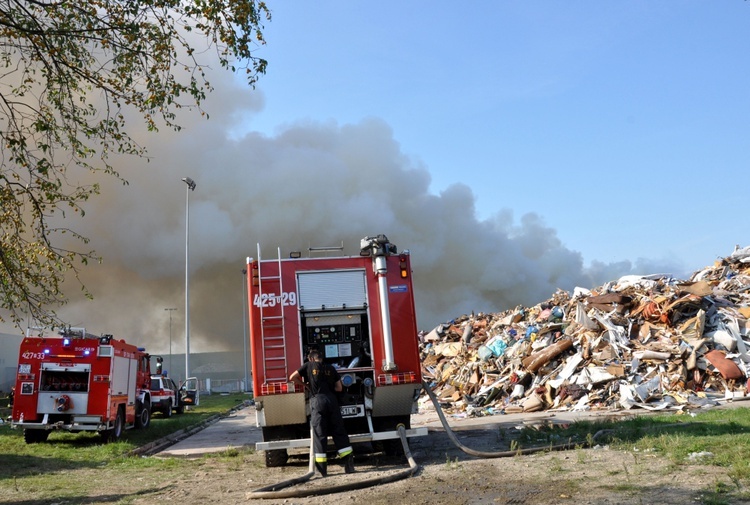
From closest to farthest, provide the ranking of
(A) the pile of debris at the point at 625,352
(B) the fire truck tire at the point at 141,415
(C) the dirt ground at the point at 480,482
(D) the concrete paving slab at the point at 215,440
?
(C) the dirt ground at the point at 480,482, (D) the concrete paving slab at the point at 215,440, (A) the pile of debris at the point at 625,352, (B) the fire truck tire at the point at 141,415

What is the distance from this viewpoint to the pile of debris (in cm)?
1817

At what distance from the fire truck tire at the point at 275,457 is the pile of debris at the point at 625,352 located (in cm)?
977

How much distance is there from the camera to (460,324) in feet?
112

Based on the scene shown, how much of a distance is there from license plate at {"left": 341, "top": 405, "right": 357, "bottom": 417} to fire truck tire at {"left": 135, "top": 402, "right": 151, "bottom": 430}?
12.4 m

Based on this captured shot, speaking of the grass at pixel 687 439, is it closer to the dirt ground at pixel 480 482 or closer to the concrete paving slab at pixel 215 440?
the dirt ground at pixel 480 482

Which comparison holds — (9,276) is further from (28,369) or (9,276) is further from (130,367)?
(130,367)

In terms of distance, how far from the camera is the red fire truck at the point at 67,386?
55.6 ft

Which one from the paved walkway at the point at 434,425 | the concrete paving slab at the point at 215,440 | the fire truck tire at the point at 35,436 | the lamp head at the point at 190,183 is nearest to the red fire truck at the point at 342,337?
the paved walkway at the point at 434,425

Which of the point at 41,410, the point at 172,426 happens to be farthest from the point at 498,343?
the point at 41,410

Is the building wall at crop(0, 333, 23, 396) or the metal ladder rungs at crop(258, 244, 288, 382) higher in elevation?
the building wall at crop(0, 333, 23, 396)

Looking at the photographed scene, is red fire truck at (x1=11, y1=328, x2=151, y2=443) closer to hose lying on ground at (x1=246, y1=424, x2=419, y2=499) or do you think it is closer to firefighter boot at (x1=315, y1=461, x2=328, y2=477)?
firefighter boot at (x1=315, y1=461, x2=328, y2=477)

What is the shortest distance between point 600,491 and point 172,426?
18.6 m

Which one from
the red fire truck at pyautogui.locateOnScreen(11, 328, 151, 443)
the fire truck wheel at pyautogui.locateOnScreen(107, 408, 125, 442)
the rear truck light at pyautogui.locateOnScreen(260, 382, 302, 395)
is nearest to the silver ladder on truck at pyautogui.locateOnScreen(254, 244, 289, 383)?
the rear truck light at pyautogui.locateOnScreen(260, 382, 302, 395)

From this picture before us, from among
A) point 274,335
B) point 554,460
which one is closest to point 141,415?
point 274,335
